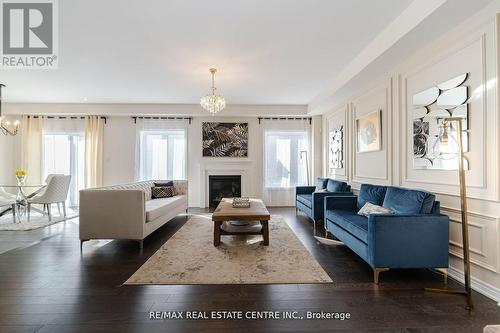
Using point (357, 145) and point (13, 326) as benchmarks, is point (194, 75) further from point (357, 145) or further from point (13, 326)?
point (13, 326)

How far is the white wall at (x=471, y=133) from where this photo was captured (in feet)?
7.09

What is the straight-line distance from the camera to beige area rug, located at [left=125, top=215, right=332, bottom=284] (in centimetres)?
249

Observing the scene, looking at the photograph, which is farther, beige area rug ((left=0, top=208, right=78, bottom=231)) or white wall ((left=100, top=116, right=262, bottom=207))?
white wall ((left=100, top=116, right=262, bottom=207))

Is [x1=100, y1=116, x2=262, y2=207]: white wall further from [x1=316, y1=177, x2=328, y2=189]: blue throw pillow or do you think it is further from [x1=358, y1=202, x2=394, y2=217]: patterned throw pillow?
[x1=358, y1=202, x2=394, y2=217]: patterned throw pillow

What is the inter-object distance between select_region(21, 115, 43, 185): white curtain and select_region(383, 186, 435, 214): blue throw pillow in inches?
333

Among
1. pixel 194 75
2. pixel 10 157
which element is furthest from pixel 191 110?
pixel 10 157

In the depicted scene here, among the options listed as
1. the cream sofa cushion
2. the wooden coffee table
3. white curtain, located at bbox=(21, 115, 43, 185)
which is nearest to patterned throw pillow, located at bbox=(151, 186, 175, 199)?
the cream sofa cushion

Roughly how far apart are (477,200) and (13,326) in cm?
418

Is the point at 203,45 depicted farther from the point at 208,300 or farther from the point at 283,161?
the point at 283,161

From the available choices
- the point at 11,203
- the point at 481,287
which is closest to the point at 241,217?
the point at 481,287

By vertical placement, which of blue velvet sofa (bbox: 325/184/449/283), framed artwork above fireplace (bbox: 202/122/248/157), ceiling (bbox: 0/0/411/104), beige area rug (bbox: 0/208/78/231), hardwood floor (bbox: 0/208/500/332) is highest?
ceiling (bbox: 0/0/411/104)

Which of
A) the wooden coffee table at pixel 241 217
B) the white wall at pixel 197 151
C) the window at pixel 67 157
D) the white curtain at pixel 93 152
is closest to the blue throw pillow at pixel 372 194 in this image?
the wooden coffee table at pixel 241 217

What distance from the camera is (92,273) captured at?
2648 millimetres

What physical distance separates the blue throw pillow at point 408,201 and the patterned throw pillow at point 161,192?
14.3 ft
